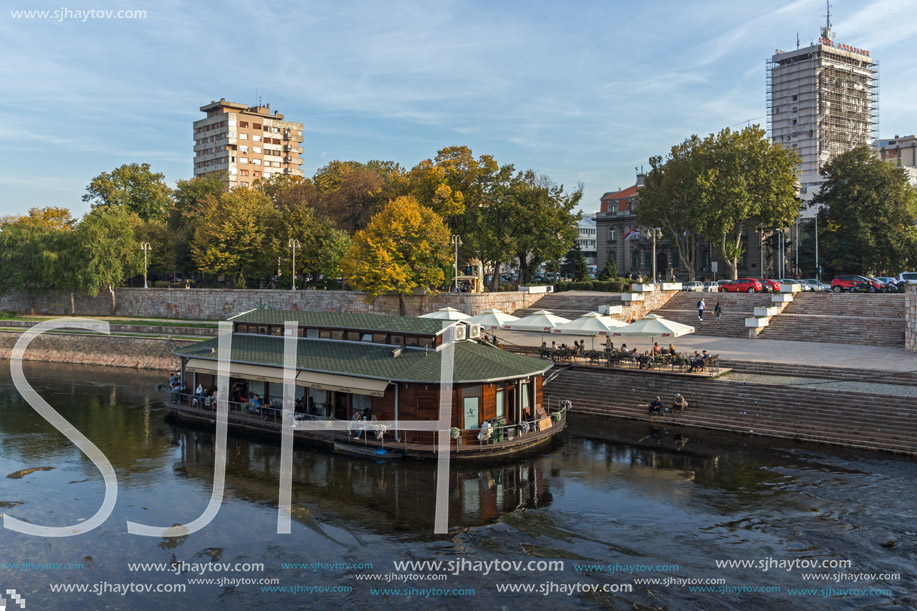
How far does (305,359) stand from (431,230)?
27.3 metres

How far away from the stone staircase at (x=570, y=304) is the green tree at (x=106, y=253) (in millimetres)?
41045

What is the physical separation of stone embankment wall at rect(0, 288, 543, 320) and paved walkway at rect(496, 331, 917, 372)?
969 centimetres

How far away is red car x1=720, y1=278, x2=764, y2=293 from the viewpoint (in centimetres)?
5497

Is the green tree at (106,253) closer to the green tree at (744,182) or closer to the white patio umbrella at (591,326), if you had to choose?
the white patio umbrella at (591,326)

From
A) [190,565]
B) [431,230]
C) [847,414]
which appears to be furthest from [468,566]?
[431,230]

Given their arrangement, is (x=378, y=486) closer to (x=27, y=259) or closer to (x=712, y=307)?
(x=712, y=307)

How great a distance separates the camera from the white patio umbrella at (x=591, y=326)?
117ft

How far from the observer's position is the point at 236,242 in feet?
219

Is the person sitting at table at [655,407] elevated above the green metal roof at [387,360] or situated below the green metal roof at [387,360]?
below

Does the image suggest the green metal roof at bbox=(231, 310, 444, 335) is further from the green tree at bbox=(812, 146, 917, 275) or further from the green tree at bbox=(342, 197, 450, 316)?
the green tree at bbox=(812, 146, 917, 275)

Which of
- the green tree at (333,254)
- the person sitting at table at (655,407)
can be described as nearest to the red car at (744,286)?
the person sitting at table at (655,407)

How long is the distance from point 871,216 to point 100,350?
7353cm

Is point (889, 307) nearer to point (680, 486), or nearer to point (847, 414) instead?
point (847, 414)

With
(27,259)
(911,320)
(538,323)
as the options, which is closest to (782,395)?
(538,323)
